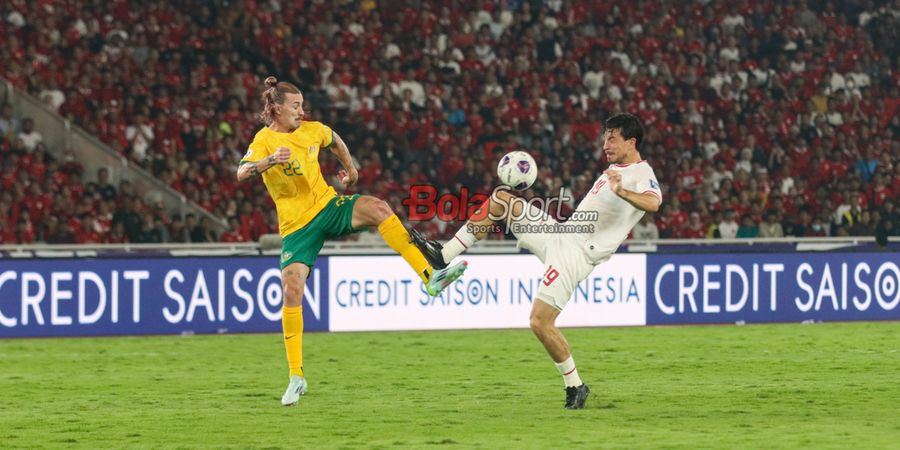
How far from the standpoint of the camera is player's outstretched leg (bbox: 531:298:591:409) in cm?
992

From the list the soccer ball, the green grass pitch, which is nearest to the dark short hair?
the soccer ball

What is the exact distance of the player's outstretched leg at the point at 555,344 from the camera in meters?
9.92

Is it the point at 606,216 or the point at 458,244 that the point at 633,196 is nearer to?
the point at 606,216

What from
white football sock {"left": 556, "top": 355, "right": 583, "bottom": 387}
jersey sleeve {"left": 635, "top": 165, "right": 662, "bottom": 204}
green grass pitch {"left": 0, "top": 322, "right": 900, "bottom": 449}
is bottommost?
green grass pitch {"left": 0, "top": 322, "right": 900, "bottom": 449}

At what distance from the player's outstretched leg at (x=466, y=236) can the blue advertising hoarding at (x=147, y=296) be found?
7068mm

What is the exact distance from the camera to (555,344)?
9.96 meters

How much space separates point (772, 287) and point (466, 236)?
386 inches

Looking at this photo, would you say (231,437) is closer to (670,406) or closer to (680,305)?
(670,406)

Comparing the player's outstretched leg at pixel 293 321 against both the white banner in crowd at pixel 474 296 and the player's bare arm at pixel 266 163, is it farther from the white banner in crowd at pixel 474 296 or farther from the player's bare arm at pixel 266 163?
the white banner in crowd at pixel 474 296

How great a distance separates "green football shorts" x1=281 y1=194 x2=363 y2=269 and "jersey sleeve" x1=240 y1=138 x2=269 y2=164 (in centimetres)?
63

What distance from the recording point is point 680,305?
18922mm

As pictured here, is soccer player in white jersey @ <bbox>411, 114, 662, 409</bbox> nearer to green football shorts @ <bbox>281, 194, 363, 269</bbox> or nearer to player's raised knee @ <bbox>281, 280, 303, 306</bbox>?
green football shorts @ <bbox>281, 194, 363, 269</bbox>

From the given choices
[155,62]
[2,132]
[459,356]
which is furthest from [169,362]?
[155,62]

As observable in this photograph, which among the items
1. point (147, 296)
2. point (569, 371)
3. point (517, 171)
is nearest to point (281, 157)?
point (517, 171)
